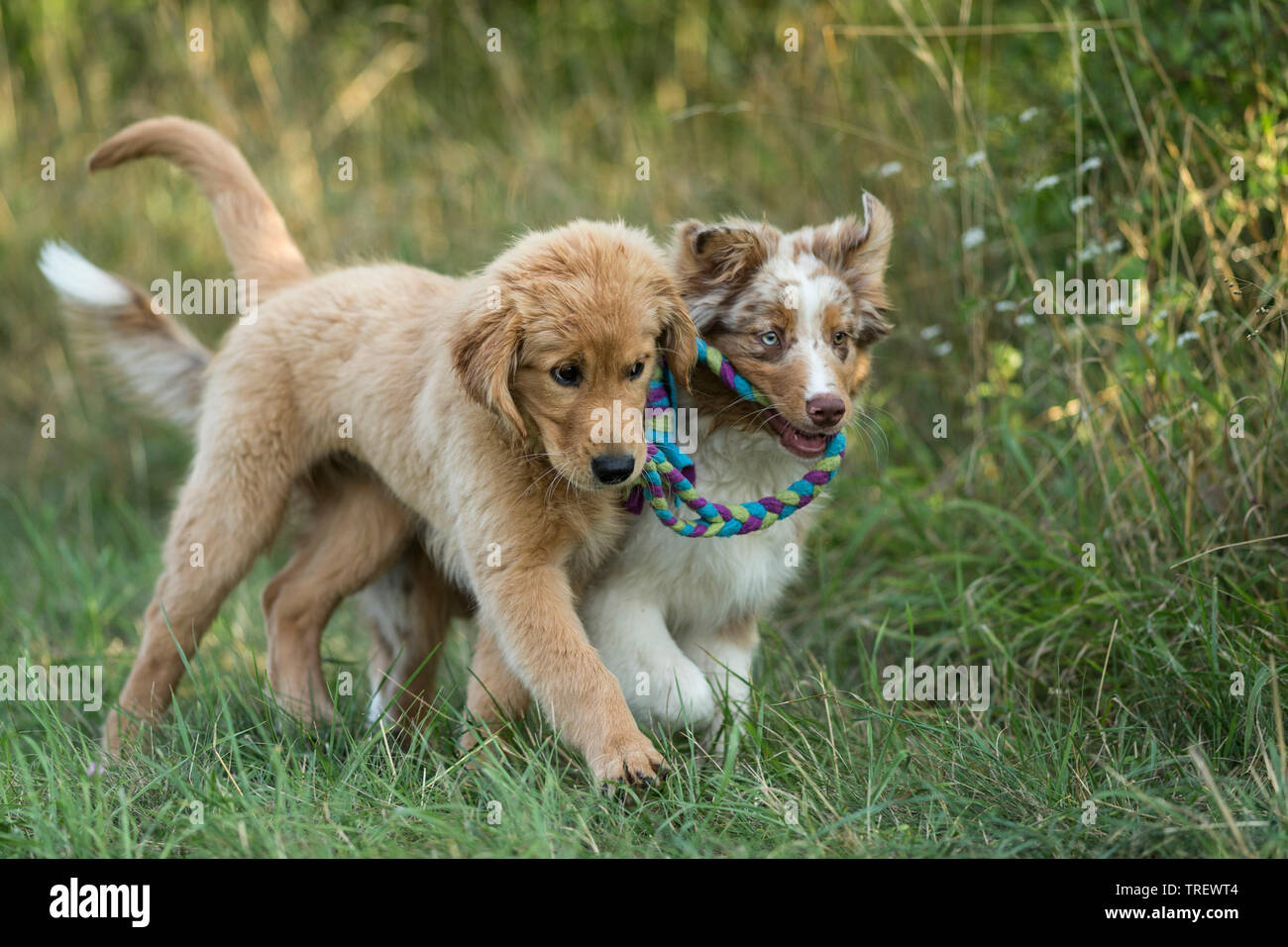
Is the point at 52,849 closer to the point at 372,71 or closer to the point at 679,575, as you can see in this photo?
the point at 679,575

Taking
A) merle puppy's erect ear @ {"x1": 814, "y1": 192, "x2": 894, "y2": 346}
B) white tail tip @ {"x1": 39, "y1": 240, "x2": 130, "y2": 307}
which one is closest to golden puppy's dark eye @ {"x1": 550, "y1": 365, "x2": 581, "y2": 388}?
merle puppy's erect ear @ {"x1": 814, "y1": 192, "x2": 894, "y2": 346}

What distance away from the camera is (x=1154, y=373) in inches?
175

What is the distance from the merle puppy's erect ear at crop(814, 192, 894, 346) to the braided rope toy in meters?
0.37

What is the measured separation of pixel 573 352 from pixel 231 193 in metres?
2.01

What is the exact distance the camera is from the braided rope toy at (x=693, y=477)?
369cm

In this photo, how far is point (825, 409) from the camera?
11.4 feet

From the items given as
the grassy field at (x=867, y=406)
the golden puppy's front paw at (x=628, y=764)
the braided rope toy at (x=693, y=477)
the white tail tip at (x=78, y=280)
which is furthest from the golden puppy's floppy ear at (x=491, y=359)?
the white tail tip at (x=78, y=280)

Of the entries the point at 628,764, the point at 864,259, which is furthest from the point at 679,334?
the point at 628,764

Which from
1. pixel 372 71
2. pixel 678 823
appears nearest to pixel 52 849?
pixel 678 823

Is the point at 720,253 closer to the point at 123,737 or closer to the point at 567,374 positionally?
the point at 567,374

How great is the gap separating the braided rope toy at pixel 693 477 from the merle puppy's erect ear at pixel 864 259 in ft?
1.22

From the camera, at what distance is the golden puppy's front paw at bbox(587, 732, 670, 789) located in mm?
3264
